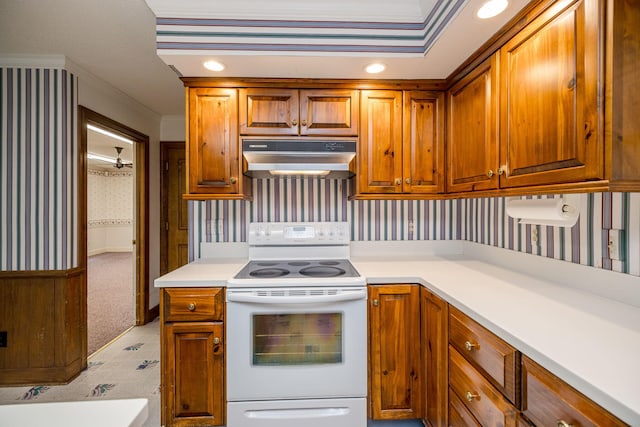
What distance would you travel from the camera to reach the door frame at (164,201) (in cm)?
373

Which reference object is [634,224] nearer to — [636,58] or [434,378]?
[636,58]

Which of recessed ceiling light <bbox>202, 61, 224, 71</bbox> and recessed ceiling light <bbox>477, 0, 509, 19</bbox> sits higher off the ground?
recessed ceiling light <bbox>202, 61, 224, 71</bbox>

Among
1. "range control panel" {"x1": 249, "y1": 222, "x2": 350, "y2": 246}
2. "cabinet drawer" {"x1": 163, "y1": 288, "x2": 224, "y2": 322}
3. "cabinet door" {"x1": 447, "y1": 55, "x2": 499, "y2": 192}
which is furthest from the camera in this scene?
"range control panel" {"x1": 249, "y1": 222, "x2": 350, "y2": 246}

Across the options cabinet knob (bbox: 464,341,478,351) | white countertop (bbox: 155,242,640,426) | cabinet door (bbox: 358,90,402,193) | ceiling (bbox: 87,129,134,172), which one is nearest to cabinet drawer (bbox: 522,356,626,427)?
white countertop (bbox: 155,242,640,426)

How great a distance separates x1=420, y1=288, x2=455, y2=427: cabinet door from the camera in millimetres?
1480

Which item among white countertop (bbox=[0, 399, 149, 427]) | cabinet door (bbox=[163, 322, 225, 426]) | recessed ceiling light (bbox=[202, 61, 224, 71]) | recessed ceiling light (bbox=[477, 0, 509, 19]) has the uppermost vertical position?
recessed ceiling light (bbox=[202, 61, 224, 71])

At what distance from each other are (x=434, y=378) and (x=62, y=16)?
2959 mm

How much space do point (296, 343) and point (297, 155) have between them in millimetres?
1130

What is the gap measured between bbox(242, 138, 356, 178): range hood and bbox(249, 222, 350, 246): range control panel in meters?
0.46

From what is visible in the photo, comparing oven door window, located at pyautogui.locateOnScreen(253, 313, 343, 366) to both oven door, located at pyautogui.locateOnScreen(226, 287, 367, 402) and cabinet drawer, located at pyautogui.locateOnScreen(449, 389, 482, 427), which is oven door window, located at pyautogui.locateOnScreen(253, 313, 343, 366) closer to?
oven door, located at pyautogui.locateOnScreen(226, 287, 367, 402)

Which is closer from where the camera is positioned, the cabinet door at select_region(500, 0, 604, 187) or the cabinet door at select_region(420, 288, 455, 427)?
the cabinet door at select_region(500, 0, 604, 187)

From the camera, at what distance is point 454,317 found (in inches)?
54.3

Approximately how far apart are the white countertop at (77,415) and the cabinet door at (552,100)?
1.38 meters

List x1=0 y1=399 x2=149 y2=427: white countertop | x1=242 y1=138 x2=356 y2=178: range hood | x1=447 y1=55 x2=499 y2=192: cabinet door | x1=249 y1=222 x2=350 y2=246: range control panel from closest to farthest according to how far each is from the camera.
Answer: x1=0 y1=399 x2=149 y2=427: white countertop → x1=447 y1=55 x2=499 y2=192: cabinet door → x1=242 y1=138 x2=356 y2=178: range hood → x1=249 y1=222 x2=350 y2=246: range control panel
